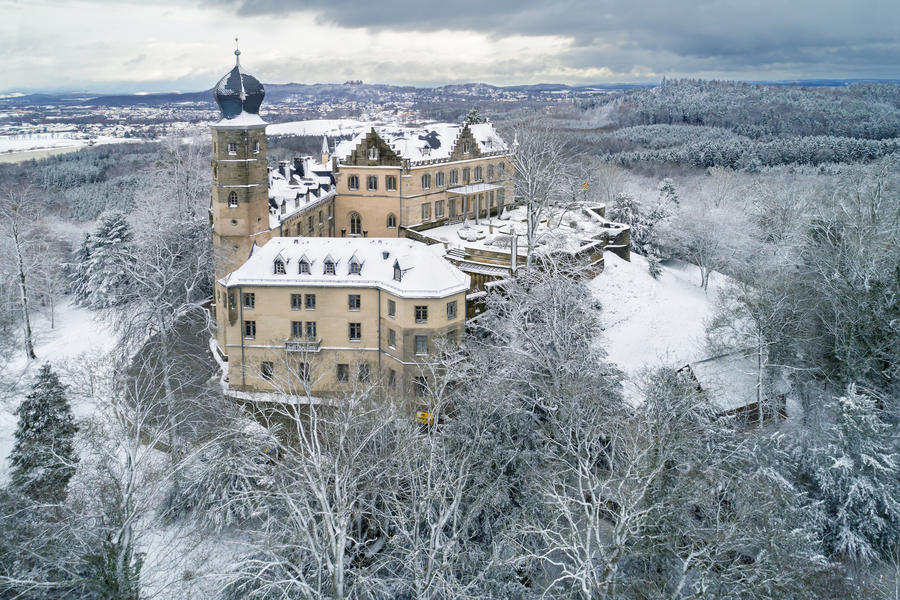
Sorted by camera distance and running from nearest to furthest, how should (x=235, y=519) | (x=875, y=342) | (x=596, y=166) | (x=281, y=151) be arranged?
(x=235, y=519), (x=875, y=342), (x=596, y=166), (x=281, y=151)

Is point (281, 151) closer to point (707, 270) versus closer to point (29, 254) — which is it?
point (29, 254)

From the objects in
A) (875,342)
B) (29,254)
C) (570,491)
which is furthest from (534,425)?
(29,254)

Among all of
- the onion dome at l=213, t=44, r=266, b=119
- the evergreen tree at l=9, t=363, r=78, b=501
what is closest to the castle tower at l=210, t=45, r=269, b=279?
the onion dome at l=213, t=44, r=266, b=119

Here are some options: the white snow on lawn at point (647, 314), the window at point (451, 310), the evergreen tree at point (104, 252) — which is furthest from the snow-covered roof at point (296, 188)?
the white snow on lawn at point (647, 314)

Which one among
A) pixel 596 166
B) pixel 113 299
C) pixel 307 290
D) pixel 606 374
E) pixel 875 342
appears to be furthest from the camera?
pixel 596 166

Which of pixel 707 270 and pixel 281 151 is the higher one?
pixel 281 151

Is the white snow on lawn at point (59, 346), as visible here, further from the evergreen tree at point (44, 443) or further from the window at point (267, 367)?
the window at point (267, 367)

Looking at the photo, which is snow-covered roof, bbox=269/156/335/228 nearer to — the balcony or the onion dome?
the onion dome

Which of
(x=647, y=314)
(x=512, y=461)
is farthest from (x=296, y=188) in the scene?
(x=512, y=461)

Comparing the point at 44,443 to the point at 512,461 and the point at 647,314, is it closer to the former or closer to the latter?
the point at 512,461
